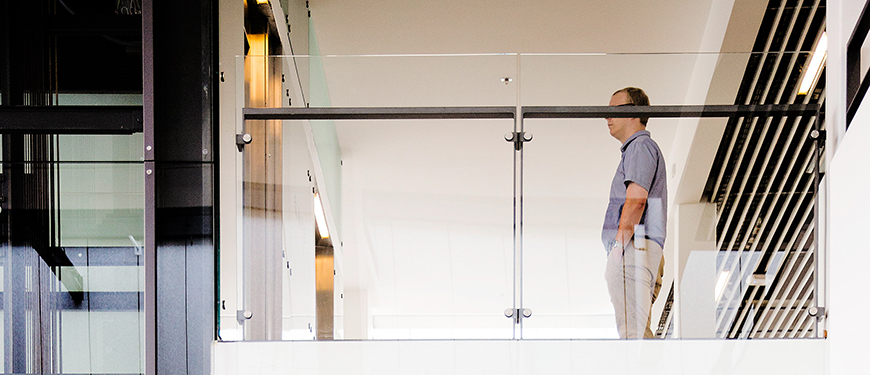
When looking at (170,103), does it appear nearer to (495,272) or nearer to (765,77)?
(495,272)

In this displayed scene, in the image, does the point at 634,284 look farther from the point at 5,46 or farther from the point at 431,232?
the point at 5,46

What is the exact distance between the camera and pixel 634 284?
3.36 metres

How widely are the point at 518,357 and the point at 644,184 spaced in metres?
0.82

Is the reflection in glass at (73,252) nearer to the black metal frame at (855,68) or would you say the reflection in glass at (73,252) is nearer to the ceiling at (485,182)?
the ceiling at (485,182)

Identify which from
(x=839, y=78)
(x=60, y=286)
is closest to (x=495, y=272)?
(x=839, y=78)

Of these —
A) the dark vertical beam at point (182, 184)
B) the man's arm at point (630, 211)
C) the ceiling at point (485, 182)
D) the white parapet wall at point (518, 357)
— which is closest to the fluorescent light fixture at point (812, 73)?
the ceiling at point (485, 182)

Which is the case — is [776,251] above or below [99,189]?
below

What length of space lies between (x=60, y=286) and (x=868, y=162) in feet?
10.3

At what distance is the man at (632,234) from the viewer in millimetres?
3352

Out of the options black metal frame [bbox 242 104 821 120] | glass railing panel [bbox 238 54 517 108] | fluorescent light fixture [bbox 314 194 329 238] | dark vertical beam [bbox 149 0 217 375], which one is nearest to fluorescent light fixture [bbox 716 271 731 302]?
black metal frame [bbox 242 104 821 120]

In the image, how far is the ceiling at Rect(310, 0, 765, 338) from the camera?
3354mm

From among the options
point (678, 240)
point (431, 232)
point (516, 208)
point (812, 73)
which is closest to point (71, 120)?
point (431, 232)

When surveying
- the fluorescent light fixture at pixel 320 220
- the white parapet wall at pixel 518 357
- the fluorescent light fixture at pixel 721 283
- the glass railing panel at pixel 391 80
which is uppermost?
the glass railing panel at pixel 391 80

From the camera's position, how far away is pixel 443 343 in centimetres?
338
